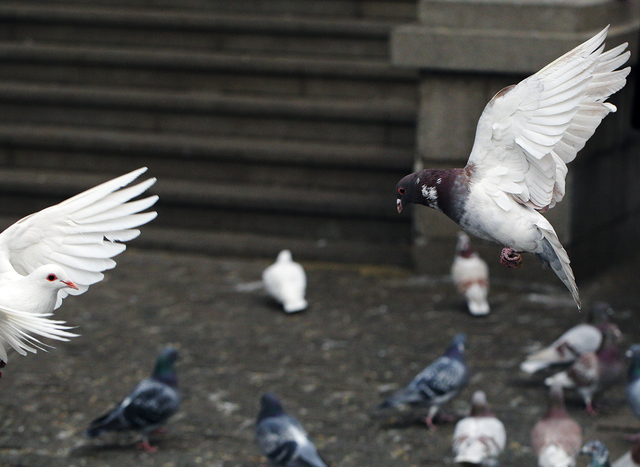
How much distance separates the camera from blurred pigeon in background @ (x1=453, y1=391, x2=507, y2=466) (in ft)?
19.2

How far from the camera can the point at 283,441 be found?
5844 mm

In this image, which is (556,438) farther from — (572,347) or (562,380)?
(572,347)

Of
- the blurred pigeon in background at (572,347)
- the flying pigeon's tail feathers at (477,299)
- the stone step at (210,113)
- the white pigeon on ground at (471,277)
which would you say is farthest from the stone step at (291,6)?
the blurred pigeon in background at (572,347)

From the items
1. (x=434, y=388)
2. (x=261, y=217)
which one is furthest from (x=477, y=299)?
(x=261, y=217)

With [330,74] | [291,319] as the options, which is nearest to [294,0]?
[330,74]

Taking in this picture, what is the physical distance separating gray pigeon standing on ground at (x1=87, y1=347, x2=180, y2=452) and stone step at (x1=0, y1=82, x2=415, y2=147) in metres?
4.91

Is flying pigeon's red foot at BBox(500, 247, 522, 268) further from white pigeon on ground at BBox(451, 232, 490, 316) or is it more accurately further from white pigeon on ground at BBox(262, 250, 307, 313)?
white pigeon on ground at BBox(262, 250, 307, 313)

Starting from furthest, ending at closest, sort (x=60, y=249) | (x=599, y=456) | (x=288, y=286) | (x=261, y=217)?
1. (x=261, y=217)
2. (x=288, y=286)
3. (x=599, y=456)
4. (x=60, y=249)

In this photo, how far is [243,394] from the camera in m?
7.09

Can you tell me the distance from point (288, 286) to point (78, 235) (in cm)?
545

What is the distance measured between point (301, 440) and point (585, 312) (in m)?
3.88

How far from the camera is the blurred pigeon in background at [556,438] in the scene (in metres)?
5.71

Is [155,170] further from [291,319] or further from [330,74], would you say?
[291,319]

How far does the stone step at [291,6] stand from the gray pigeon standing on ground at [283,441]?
656cm
